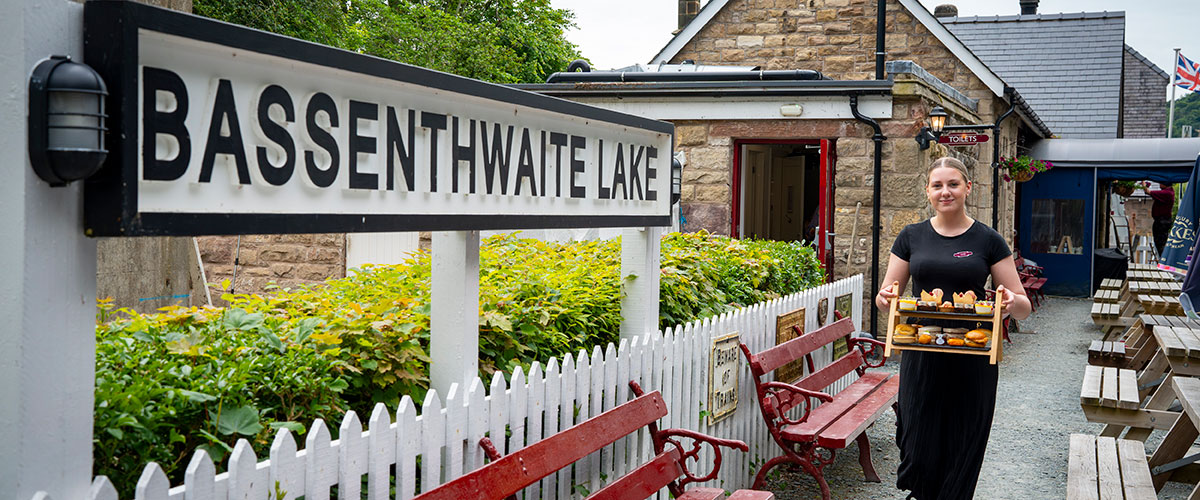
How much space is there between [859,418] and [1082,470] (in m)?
1.44

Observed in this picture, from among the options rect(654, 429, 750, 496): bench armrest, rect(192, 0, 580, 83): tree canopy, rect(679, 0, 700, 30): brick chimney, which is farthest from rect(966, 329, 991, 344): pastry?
rect(192, 0, 580, 83): tree canopy

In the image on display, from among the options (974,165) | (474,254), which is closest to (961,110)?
(974,165)

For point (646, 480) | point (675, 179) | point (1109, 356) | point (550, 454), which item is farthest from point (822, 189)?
point (550, 454)

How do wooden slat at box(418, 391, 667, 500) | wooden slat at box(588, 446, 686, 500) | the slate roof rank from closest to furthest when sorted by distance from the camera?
wooden slat at box(418, 391, 667, 500) < wooden slat at box(588, 446, 686, 500) < the slate roof

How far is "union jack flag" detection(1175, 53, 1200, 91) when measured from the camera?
1135 inches

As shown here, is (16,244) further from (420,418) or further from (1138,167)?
(1138,167)

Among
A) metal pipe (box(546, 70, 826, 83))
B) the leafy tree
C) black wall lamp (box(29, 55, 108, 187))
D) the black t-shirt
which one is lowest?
the black t-shirt

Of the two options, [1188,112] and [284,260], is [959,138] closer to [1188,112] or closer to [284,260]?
[284,260]

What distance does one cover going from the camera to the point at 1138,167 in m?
19.3

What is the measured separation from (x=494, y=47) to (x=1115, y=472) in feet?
91.9

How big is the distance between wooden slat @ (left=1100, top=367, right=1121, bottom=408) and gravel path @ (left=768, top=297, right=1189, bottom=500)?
0.60m

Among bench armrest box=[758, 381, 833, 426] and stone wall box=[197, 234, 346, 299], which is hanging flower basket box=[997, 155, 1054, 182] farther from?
bench armrest box=[758, 381, 833, 426]

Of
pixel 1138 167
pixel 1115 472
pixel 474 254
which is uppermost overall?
pixel 1138 167

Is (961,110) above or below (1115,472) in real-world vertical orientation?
above
